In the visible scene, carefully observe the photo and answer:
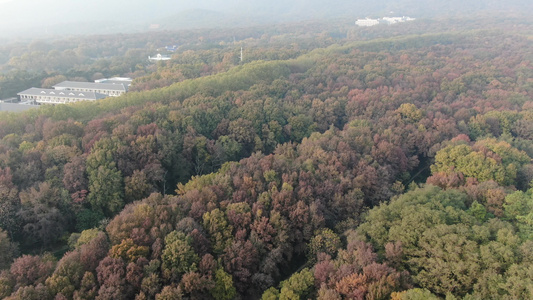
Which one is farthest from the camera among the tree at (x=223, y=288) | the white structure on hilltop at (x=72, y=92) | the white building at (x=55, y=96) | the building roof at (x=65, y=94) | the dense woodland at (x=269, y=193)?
the white structure on hilltop at (x=72, y=92)

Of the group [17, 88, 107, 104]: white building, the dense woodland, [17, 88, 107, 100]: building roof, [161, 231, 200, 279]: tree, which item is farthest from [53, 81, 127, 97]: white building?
[161, 231, 200, 279]: tree

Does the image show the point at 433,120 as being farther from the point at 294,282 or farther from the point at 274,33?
the point at 274,33

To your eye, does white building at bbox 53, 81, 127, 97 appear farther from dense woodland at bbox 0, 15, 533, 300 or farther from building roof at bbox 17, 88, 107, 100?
dense woodland at bbox 0, 15, 533, 300

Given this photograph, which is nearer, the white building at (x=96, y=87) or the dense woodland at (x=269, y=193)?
the dense woodland at (x=269, y=193)

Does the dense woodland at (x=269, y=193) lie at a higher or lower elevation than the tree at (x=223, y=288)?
higher

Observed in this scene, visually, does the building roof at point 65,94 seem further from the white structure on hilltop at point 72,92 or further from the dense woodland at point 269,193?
the dense woodland at point 269,193

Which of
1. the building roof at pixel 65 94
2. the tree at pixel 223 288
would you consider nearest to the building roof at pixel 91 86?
the building roof at pixel 65 94

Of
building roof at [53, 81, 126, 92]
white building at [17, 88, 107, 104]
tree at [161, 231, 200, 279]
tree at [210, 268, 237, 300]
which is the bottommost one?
tree at [210, 268, 237, 300]

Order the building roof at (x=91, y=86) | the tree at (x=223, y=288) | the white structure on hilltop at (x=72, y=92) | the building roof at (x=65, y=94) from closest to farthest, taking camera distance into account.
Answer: the tree at (x=223, y=288), the building roof at (x=65, y=94), the white structure on hilltop at (x=72, y=92), the building roof at (x=91, y=86)

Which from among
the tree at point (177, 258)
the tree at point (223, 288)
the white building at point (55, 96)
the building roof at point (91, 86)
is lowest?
the tree at point (223, 288)
